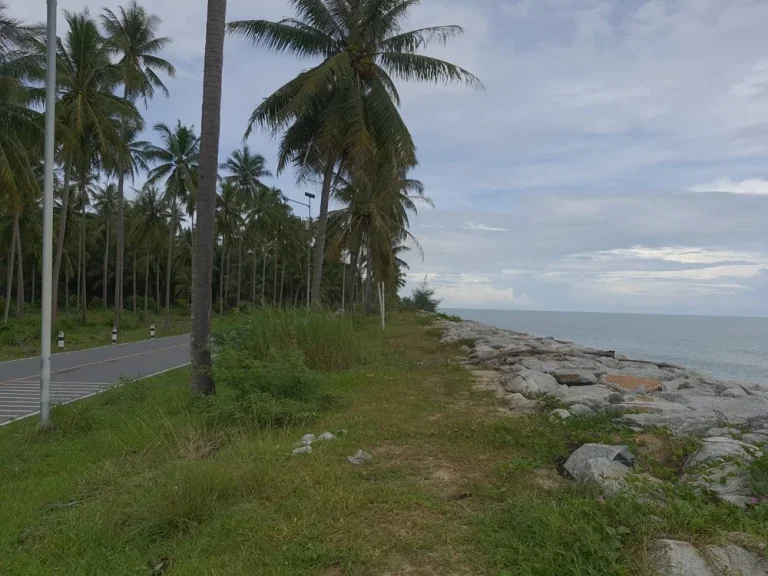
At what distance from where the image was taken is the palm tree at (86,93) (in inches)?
752

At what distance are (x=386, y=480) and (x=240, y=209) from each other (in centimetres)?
3759

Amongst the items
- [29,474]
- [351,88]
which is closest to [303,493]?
[29,474]

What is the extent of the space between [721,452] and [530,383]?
12.2 ft

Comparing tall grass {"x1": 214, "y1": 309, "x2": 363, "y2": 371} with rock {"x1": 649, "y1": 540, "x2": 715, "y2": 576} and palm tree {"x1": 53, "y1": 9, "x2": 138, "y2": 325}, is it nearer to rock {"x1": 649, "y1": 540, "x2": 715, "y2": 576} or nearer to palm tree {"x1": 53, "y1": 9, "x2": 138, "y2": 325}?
rock {"x1": 649, "y1": 540, "x2": 715, "y2": 576}

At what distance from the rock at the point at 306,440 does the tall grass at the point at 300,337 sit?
163 inches

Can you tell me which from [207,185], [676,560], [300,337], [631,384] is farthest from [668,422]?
[300,337]

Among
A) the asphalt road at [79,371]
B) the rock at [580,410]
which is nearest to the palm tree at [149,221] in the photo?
the asphalt road at [79,371]

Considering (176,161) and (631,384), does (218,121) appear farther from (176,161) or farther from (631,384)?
(176,161)

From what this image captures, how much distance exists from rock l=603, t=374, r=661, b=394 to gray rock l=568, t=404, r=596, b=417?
1.96 metres

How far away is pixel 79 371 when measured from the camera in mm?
12664

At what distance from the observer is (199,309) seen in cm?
707

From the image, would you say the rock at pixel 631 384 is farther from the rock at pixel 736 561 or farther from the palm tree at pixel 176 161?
the palm tree at pixel 176 161

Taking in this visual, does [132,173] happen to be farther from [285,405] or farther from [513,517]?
[513,517]

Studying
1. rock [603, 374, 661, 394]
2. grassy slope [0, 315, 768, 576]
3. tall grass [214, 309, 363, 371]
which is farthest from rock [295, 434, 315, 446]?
rock [603, 374, 661, 394]
